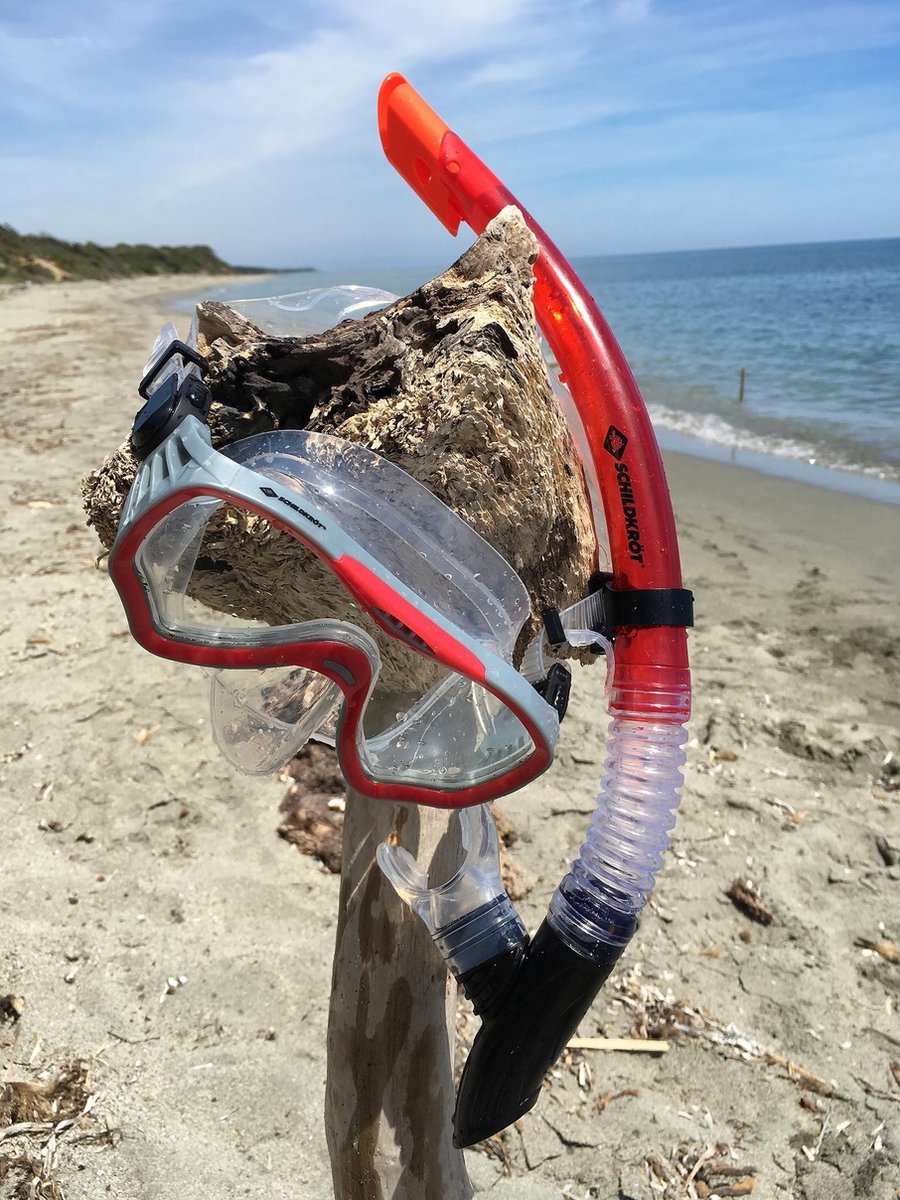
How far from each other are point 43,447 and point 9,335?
10.5 metres

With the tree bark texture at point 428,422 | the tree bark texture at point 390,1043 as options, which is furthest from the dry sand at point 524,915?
the tree bark texture at point 428,422

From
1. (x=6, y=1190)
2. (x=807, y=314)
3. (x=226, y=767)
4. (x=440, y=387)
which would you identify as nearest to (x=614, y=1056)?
(x=6, y=1190)

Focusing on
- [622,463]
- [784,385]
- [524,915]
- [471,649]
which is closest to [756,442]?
[784,385]

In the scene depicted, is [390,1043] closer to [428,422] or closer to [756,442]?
[428,422]

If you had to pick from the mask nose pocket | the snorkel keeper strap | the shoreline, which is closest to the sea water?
the shoreline

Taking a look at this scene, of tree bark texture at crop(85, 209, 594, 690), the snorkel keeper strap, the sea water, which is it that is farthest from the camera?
the sea water

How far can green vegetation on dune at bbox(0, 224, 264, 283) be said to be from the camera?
115 feet

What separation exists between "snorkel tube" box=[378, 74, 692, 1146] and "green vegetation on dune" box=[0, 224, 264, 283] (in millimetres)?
35982

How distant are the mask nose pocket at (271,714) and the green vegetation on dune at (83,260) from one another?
35791 millimetres

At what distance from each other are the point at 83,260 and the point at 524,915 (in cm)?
4679

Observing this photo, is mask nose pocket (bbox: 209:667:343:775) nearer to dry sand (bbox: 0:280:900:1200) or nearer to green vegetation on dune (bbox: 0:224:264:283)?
dry sand (bbox: 0:280:900:1200)

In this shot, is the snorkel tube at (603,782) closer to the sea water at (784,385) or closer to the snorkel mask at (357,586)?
the snorkel mask at (357,586)

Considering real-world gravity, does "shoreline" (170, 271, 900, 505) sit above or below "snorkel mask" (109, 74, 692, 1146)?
below

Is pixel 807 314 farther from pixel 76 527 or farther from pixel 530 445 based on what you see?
pixel 530 445
